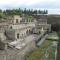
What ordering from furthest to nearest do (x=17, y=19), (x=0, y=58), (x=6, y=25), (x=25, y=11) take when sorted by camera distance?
(x=25, y=11), (x=17, y=19), (x=6, y=25), (x=0, y=58)

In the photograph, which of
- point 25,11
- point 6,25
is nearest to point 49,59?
point 6,25

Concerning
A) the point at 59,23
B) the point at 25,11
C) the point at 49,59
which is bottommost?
the point at 25,11

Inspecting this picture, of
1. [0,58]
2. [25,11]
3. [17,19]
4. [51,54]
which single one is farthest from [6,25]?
[25,11]

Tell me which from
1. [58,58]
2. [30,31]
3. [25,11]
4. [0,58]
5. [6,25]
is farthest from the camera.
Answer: [25,11]

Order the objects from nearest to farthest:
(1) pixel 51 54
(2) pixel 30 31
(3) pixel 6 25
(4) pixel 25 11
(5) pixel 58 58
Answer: (5) pixel 58 58, (1) pixel 51 54, (3) pixel 6 25, (2) pixel 30 31, (4) pixel 25 11

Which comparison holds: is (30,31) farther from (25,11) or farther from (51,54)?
(25,11)

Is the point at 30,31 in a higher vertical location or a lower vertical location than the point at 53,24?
lower

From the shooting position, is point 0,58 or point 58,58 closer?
point 58,58

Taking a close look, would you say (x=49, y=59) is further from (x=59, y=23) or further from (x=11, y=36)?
(x=11, y=36)

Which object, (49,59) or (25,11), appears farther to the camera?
(25,11)
